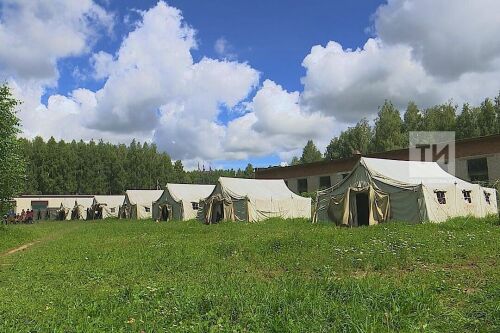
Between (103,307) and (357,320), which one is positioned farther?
(103,307)

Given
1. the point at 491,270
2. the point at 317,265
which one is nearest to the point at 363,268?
the point at 317,265

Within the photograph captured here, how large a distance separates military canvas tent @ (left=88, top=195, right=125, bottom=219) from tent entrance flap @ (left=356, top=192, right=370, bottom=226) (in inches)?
1461

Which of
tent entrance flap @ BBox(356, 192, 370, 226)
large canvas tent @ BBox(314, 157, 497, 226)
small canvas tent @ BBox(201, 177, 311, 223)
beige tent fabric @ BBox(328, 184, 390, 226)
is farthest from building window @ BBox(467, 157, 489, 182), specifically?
beige tent fabric @ BBox(328, 184, 390, 226)

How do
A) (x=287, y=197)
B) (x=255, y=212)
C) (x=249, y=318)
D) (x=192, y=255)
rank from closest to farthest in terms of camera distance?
(x=249, y=318) < (x=192, y=255) < (x=255, y=212) < (x=287, y=197)

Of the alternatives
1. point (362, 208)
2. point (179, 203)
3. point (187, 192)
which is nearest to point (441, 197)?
point (362, 208)

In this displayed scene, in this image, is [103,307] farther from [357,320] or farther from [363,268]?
[363,268]

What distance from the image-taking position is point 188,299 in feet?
21.7

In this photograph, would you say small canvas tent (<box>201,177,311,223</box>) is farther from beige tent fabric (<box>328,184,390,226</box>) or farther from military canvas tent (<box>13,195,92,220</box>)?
military canvas tent (<box>13,195,92,220</box>)

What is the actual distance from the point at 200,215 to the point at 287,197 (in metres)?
7.63

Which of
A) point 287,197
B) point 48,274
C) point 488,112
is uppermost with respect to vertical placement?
point 488,112

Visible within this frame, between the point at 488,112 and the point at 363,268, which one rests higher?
the point at 488,112

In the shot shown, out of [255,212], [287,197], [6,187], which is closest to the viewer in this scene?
[6,187]

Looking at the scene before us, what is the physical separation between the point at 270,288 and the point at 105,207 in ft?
163

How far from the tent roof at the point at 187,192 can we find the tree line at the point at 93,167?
121ft
